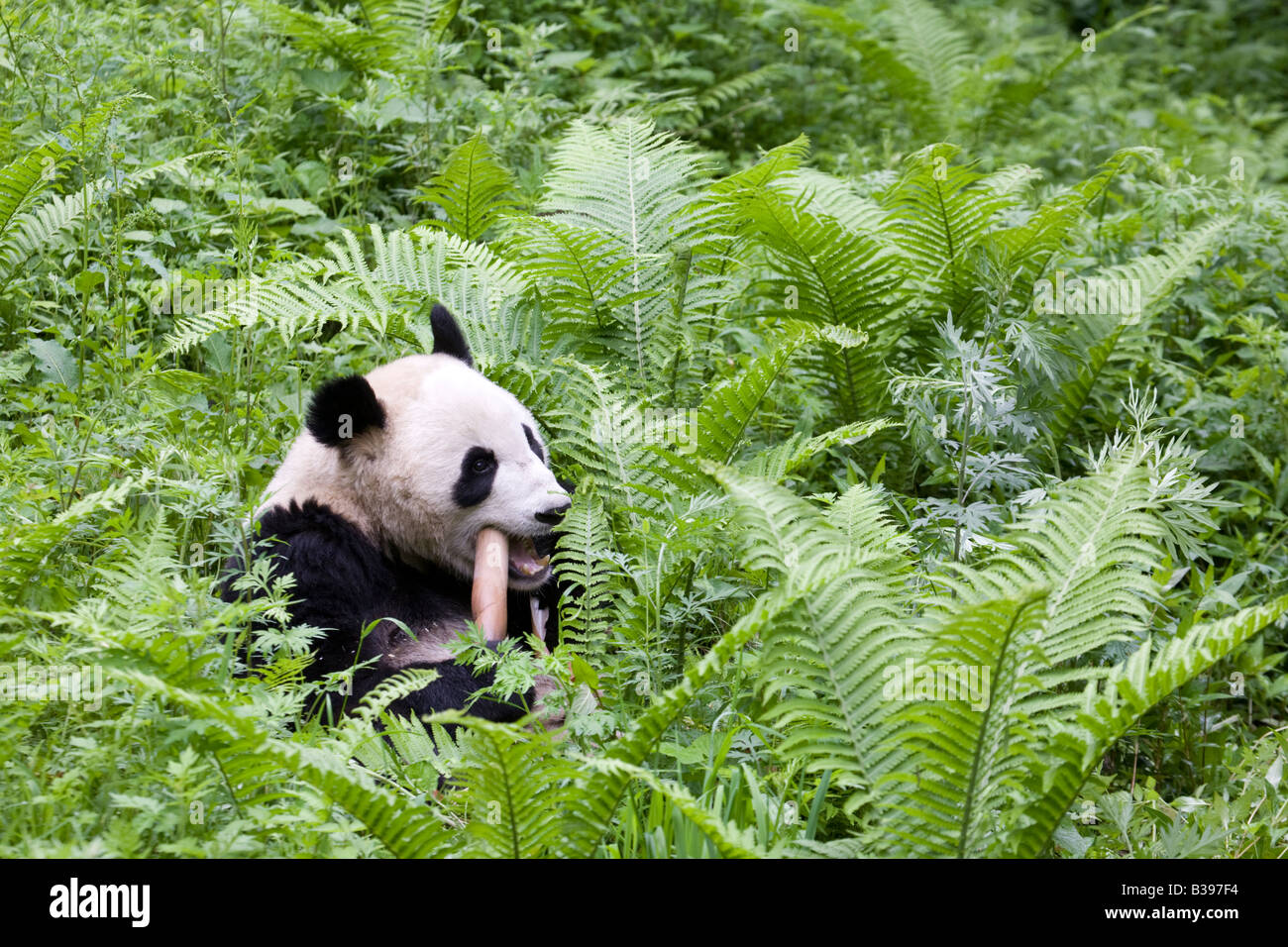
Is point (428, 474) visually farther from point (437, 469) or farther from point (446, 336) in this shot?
point (446, 336)

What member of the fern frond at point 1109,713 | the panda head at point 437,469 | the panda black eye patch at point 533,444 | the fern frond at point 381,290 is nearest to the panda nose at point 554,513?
the panda head at point 437,469

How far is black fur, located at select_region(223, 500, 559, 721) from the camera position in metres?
3.69

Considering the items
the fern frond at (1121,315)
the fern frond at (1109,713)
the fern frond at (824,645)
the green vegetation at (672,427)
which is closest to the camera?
the fern frond at (1109,713)

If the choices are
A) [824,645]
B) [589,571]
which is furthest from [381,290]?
[824,645]

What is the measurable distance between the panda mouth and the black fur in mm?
275

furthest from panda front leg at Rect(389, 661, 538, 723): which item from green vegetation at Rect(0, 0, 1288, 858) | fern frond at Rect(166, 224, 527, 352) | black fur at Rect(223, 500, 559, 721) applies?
fern frond at Rect(166, 224, 527, 352)

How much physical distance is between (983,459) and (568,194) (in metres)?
2.33

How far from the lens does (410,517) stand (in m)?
4.09

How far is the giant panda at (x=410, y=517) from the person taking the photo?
148 inches

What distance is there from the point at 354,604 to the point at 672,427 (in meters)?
1.26

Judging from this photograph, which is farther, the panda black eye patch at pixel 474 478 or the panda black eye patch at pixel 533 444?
Answer: the panda black eye patch at pixel 533 444

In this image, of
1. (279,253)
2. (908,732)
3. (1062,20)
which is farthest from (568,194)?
(1062,20)

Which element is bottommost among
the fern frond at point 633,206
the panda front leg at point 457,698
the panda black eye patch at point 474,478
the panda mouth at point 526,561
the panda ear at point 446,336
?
the panda front leg at point 457,698

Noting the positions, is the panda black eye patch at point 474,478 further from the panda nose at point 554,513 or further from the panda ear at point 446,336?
the panda ear at point 446,336
